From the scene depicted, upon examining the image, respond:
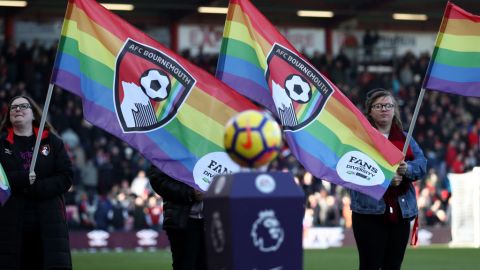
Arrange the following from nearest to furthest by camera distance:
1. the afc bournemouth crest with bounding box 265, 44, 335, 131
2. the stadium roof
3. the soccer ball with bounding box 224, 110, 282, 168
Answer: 1. the soccer ball with bounding box 224, 110, 282, 168
2. the afc bournemouth crest with bounding box 265, 44, 335, 131
3. the stadium roof

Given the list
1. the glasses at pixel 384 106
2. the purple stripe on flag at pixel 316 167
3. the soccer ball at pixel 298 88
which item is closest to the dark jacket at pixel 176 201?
the purple stripe on flag at pixel 316 167

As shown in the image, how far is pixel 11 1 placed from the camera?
102ft

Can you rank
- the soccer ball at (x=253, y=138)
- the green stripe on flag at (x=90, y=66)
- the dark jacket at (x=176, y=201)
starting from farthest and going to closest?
the green stripe on flag at (x=90, y=66), the dark jacket at (x=176, y=201), the soccer ball at (x=253, y=138)

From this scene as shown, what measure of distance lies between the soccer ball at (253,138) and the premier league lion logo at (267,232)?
304 millimetres

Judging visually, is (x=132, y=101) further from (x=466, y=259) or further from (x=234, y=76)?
(x=466, y=259)

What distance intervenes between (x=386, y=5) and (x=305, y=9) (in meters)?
2.55

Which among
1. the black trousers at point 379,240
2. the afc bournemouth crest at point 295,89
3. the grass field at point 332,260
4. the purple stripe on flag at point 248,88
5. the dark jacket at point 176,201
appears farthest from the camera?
the grass field at point 332,260

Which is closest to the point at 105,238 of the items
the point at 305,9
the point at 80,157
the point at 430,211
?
the point at 80,157

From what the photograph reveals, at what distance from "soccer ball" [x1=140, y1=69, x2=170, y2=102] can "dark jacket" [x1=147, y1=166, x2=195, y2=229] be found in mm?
671

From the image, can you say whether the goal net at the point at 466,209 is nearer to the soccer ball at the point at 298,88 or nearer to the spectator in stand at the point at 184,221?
the soccer ball at the point at 298,88

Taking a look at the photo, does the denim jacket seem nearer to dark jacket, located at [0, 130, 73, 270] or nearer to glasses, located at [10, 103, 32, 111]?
dark jacket, located at [0, 130, 73, 270]

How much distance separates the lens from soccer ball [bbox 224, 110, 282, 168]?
6.04 m

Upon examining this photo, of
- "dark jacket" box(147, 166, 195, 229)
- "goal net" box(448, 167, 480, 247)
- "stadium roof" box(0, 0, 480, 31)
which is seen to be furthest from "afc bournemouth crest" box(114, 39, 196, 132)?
"stadium roof" box(0, 0, 480, 31)

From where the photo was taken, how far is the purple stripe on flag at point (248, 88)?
9.44 metres
